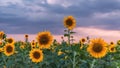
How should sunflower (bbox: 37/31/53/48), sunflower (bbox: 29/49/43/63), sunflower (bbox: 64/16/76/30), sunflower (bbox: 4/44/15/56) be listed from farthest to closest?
sunflower (bbox: 4/44/15/56)
sunflower (bbox: 64/16/76/30)
sunflower (bbox: 37/31/53/48)
sunflower (bbox: 29/49/43/63)

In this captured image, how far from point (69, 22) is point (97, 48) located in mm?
1777

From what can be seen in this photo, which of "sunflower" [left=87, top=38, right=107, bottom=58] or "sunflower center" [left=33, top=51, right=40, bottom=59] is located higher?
"sunflower" [left=87, top=38, right=107, bottom=58]

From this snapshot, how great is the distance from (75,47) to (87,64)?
19.4 inches

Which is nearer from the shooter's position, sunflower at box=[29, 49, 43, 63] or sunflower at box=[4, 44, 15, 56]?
sunflower at box=[29, 49, 43, 63]

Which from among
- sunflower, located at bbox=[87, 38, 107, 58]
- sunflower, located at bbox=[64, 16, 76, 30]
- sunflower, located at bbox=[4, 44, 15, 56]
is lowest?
sunflower, located at bbox=[4, 44, 15, 56]

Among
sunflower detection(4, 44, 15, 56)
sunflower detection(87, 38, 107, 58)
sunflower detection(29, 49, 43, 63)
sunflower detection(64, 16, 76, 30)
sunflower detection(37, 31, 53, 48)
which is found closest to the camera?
sunflower detection(87, 38, 107, 58)

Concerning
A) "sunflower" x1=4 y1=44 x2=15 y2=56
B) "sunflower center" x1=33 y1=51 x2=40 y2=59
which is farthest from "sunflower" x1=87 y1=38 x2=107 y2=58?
"sunflower" x1=4 y1=44 x2=15 y2=56

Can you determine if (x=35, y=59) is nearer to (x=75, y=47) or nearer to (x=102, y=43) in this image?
(x=75, y=47)

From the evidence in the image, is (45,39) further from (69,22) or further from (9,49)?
(9,49)

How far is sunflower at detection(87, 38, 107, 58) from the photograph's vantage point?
693 cm

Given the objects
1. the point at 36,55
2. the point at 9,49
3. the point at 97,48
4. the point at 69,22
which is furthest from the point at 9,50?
the point at 97,48

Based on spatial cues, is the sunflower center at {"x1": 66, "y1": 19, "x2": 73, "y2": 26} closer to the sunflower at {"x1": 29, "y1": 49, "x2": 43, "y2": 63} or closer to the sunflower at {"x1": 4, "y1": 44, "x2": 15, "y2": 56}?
the sunflower at {"x1": 29, "y1": 49, "x2": 43, "y2": 63}

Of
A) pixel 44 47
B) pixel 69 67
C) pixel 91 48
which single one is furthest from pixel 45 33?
pixel 91 48

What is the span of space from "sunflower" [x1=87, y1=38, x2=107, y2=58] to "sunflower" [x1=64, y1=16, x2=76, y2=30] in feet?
5.36
